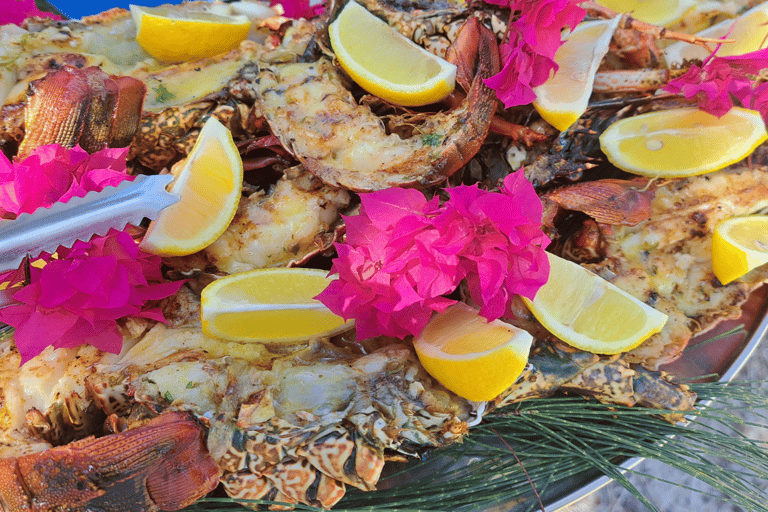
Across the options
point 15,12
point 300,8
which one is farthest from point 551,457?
point 15,12

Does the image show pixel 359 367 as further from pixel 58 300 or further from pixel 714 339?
pixel 714 339

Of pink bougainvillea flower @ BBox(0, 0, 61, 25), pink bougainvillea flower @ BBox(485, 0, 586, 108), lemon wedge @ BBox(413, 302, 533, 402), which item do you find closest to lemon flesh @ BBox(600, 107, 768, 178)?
pink bougainvillea flower @ BBox(485, 0, 586, 108)

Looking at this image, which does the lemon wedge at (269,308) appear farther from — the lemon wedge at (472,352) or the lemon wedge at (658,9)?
the lemon wedge at (658,9)

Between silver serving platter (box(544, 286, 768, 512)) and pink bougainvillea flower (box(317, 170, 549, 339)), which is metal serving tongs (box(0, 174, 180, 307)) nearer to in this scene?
pink bougainvillea flower (box(317, 170, 549, 339))

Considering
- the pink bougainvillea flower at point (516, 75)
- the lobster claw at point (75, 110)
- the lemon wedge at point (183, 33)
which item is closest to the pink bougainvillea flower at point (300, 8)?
the lemon wedge at point (183, 33)

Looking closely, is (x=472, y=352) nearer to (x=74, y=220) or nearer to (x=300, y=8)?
(x=74, y=220)
